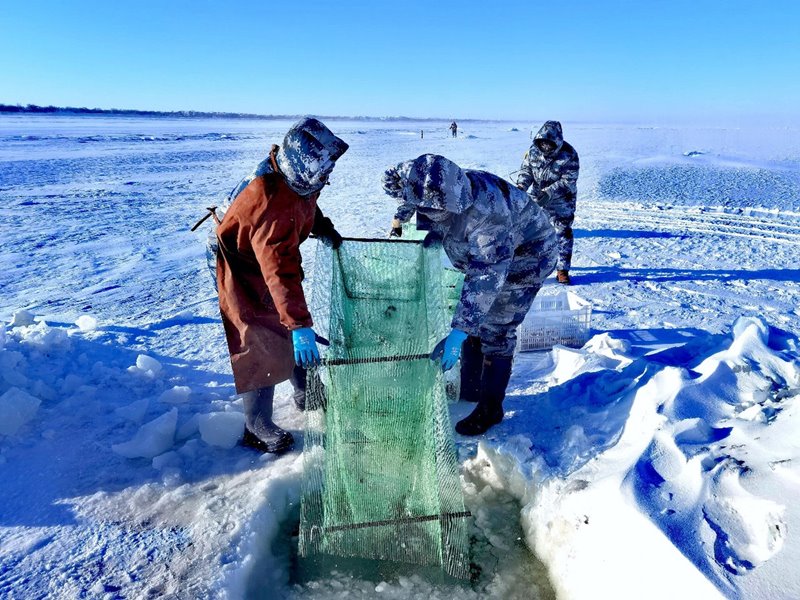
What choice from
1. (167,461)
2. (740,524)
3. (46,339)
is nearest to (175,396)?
(167,461)

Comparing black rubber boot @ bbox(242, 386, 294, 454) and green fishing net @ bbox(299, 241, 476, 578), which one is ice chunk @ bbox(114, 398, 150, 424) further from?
green fishing net @ bbox(299, 241, 476, 578)

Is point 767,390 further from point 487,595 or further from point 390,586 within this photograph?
point 390,586

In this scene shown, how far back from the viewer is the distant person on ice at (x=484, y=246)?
2.17m

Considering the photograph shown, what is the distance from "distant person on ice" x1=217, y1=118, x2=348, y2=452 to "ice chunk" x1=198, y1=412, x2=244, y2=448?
0.24 feet

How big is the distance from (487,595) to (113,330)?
11.7ft

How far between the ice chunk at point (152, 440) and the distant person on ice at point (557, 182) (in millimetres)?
4076

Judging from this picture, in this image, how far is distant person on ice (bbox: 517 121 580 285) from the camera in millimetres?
5512

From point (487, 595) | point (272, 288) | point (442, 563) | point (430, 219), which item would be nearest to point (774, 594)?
point (487, 595)

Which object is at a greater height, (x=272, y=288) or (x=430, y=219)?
(x=430, y=219)

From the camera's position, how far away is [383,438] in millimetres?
2340

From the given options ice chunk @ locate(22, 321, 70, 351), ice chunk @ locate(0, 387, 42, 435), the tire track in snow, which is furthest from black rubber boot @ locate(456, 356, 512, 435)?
the tire track in snow

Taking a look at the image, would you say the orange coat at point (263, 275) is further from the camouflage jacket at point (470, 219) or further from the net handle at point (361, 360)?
the camouflage jacket at point (470, 219)

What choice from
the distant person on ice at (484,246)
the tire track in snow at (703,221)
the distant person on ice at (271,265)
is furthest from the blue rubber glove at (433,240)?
the tire track in snow at (703,221)

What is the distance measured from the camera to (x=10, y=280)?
5508 millimetres
